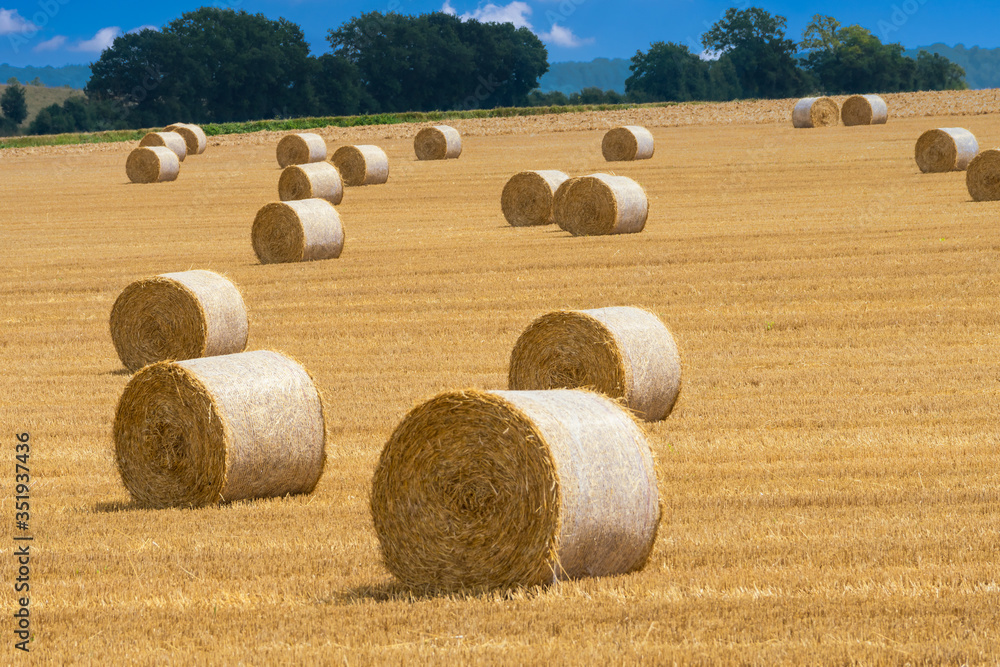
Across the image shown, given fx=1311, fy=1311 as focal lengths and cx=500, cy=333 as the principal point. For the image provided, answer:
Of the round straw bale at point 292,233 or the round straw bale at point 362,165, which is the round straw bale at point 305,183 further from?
the round straw bale at point 292,233

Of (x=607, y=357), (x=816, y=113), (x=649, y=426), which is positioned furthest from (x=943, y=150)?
(x=607, y=357)

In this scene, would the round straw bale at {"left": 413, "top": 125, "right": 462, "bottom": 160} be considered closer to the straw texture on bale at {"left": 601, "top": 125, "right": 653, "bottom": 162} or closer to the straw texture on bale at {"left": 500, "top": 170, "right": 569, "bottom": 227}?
the straw texture on bale at {"left": 601, "top": 125, "right": 653, "bottom": 162}

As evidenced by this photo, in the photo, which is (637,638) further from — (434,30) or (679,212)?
(434,30)

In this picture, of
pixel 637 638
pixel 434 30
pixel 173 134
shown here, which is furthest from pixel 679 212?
pixel 434 30

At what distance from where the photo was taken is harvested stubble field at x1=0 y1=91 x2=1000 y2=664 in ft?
21.8

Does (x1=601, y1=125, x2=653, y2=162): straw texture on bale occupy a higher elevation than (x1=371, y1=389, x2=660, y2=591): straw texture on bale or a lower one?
higher

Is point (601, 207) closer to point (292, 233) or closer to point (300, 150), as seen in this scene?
point (292, 233)

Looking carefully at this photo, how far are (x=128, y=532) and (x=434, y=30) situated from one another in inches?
3729

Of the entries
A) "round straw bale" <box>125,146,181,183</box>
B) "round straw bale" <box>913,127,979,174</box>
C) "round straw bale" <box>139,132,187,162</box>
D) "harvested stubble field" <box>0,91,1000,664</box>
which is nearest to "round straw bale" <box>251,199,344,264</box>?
"harvested stubble field" <box>0,91,1000,664</box>

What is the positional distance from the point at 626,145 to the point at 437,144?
26.0ft

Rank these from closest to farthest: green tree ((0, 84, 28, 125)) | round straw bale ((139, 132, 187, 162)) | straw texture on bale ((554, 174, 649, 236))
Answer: straw texture on bale ((554, 174, 649, 236))
round straw bale ((139, 132, 187, 162))
green tree ((0, 84, 28, 125))

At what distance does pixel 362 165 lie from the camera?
38.3 m

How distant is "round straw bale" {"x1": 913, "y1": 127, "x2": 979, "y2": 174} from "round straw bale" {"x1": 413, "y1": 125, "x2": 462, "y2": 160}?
18379 millimetres

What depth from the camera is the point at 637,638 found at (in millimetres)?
6410
